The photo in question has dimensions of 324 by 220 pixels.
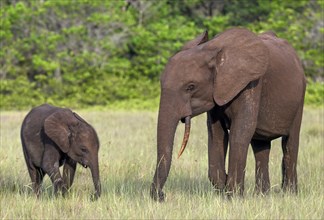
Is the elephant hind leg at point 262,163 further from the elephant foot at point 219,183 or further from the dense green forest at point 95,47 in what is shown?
the dense green forest at point 95,47

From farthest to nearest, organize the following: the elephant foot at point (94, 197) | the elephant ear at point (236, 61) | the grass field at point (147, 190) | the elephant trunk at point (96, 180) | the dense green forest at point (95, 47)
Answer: the dense green forest at point (95, 47) → the elephant trunk at point (96, 180) → the elephant foot at point (94, 197) → the elephant ear at point (236, 61) → the grass field at point (147, 190)

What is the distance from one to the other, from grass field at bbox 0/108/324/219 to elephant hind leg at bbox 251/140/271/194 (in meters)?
0.16

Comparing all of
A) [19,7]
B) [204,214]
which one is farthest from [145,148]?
[19,7]

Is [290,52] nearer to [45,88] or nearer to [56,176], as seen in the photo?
[56,176]

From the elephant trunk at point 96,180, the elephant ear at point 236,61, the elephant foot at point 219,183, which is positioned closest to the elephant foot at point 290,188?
the elephant foot at point 219,183

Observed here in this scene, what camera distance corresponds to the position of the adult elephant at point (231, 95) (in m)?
6.77

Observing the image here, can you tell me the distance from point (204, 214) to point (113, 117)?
51.8 feet

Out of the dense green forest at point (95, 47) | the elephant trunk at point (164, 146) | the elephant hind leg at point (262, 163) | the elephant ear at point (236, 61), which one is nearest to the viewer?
the elephant trunk at point (164, 146)

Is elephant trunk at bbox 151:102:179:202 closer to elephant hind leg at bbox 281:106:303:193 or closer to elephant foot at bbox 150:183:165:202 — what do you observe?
elephant foot at bbox 150:183:165:202

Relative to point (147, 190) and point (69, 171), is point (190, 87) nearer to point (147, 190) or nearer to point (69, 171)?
point (147, 190)

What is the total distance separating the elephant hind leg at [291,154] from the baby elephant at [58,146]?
6.51 ft

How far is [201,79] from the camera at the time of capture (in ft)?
22.6

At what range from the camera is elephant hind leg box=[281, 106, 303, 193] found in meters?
8.27

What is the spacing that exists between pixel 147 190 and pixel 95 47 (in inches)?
1005
